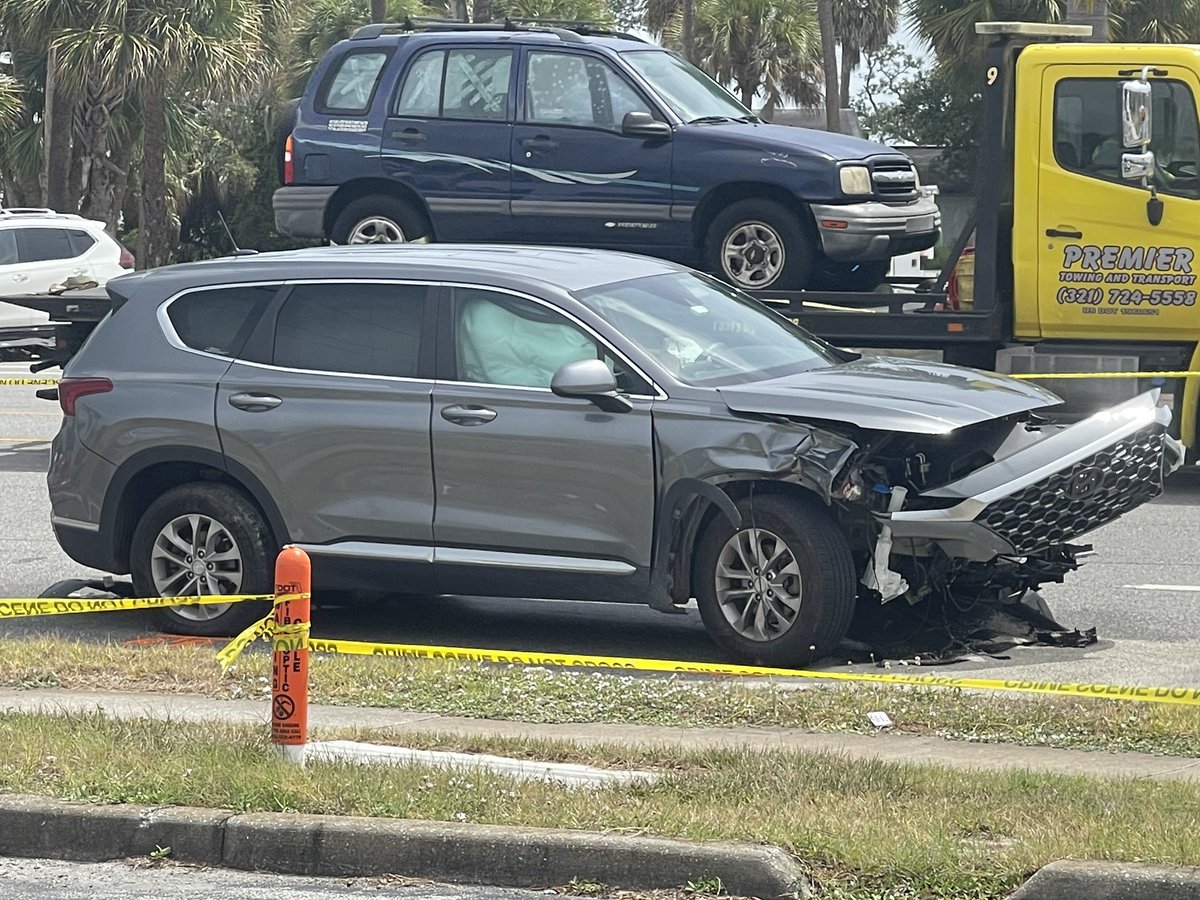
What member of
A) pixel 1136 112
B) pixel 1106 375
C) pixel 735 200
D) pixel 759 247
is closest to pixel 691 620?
pixel 759 247

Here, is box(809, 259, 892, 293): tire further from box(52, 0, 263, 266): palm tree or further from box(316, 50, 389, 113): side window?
box(52, 0, 263, 266): palm tree

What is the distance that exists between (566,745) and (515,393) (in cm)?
226

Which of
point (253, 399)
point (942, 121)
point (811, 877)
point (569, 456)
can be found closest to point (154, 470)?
point (253, 399)

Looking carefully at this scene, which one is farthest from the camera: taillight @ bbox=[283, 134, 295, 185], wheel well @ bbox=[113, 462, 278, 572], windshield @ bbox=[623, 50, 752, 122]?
taillight @ bbox=[283, 134, 295, 185]

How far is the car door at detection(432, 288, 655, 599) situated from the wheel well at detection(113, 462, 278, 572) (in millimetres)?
1202

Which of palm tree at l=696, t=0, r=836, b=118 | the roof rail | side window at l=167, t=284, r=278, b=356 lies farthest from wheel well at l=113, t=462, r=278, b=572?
palm tree at l=696, t=0, r=836, b=118

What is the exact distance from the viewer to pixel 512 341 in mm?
8625

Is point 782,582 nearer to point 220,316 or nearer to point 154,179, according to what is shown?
point 220,316

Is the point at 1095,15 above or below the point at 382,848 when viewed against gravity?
above

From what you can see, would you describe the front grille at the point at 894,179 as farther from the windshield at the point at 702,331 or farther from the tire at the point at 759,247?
the windshield at the point at 702,331

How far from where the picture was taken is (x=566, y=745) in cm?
655

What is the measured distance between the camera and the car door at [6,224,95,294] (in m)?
22.2

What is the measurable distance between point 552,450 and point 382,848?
3.06m

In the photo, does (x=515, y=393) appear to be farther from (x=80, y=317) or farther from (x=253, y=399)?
(x=80, y=317)
